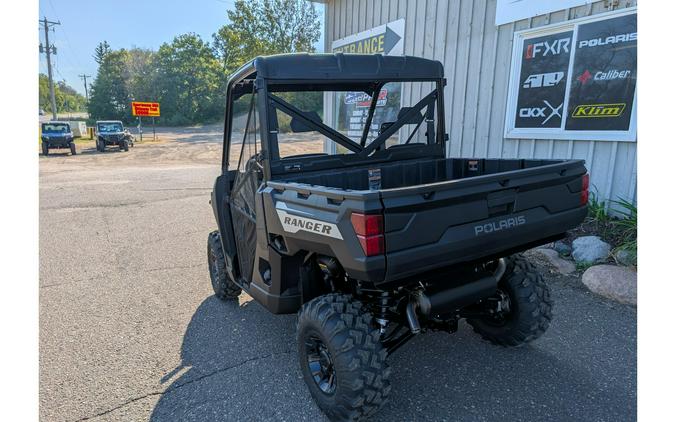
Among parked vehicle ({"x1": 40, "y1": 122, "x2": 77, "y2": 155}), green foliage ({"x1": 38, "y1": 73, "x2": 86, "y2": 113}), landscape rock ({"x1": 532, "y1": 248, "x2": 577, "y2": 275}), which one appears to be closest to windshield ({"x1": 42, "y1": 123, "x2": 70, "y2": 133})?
parked vehicle ({"x1": 40, "y1": 122, "x2": 77, "y2": 155})

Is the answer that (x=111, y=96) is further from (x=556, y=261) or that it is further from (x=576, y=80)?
(x=556, y=261)

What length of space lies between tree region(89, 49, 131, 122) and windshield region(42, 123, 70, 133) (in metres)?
31.7

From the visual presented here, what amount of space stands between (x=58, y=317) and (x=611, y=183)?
5987mm

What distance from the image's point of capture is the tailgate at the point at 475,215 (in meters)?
2.00

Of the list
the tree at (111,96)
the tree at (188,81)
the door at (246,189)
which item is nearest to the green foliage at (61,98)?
the tree at (111,96)

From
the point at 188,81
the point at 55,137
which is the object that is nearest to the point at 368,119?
the point at 55,137

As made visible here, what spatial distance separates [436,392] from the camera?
8.75 feet

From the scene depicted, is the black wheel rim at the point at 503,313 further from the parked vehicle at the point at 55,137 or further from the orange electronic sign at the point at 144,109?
the orange electronic sign at the point at 144,109

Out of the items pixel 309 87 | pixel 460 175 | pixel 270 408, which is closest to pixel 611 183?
pixel 460 175

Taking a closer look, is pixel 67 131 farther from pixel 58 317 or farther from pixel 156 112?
pixel 58 317

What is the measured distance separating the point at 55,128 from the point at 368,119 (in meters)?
24.9

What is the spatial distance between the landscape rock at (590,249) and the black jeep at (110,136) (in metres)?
26.7

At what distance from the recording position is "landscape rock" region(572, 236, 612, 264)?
4418 millimetres

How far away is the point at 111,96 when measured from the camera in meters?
52.5
